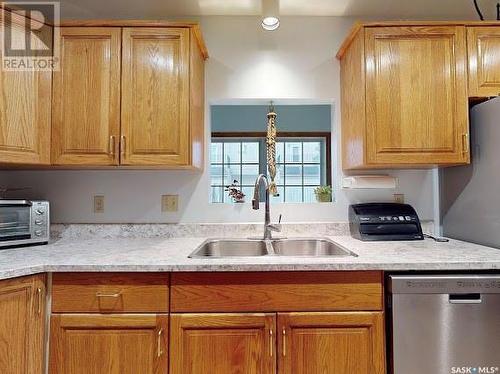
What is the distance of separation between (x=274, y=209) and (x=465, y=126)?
1.14m

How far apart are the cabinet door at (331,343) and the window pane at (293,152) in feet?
8.87

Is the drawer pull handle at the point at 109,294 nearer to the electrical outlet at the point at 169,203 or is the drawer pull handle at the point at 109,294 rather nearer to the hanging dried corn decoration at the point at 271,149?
the electrical outlet at the point at 169,203

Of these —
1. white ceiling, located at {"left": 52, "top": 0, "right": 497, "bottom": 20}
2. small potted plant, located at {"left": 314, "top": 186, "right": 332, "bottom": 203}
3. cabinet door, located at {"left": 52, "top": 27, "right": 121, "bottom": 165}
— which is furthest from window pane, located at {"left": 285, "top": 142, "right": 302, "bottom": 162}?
cabinet door, located at {"left": 52, "top": 27, "right": 121, "bottom": 165}

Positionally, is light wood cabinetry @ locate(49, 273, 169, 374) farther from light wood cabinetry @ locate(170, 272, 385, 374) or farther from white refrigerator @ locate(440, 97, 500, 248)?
white refrigerator @ locate(440, 97, 500, 248)

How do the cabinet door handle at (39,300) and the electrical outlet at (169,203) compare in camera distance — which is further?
the electrical outlet at (169,203)

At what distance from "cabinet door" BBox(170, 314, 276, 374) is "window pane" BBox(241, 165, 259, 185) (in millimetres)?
2581

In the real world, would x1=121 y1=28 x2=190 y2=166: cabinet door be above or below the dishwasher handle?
above

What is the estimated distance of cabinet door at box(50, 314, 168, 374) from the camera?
4.02 ft

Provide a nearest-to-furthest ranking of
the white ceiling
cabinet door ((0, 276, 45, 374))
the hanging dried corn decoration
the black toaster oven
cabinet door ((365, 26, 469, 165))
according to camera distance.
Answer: cabinet door ((0, 276, 45, 374)) → cabinet door ((365, 26, 469, 165)) → the black toaster oven → the white ceiling → the hanging dried corn decoration

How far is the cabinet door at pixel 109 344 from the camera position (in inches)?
48.3

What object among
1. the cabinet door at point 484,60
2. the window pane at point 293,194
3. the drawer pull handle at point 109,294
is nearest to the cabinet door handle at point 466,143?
the cabinet door at point 484,60

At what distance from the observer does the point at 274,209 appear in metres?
2.03

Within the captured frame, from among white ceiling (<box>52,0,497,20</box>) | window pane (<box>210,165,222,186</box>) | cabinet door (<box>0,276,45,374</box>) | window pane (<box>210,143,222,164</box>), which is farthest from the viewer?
window pane (<box>210,143,222,164</box>)

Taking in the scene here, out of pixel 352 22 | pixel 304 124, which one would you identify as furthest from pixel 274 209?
pixel 304 124
